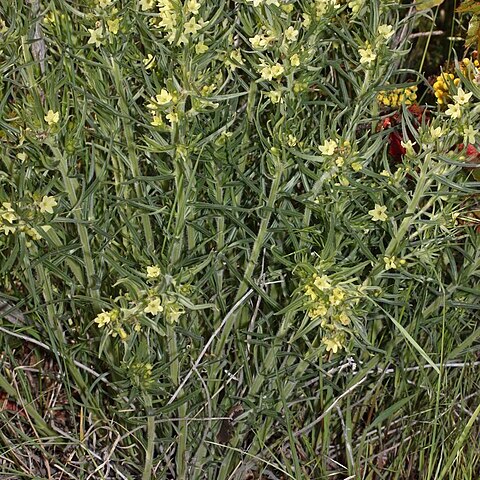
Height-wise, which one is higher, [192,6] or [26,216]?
[192,6]

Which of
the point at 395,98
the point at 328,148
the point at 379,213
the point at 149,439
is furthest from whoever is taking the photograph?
the point at 395,98

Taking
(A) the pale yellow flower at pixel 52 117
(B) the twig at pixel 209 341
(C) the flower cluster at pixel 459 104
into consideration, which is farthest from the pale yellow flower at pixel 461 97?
(A) the pale yellow flower at pixel 52 117

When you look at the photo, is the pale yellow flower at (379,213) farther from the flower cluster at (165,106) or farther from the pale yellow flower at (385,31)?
the flower cluster at (165,106)

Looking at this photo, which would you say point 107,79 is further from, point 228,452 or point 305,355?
point 228,452

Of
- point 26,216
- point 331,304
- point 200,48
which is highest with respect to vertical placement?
point 200,48

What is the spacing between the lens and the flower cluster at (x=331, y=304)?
171 cm

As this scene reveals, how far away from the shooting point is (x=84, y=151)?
1.91 meters

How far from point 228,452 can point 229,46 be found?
36.7 inches

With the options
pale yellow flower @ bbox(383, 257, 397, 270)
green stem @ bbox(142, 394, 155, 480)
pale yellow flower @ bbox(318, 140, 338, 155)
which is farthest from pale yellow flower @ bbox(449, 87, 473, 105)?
green stem @ bbox(142, 394, 155, 480)

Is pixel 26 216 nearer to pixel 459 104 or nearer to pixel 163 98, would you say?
pixel 163 98

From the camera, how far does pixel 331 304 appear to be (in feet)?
5.62

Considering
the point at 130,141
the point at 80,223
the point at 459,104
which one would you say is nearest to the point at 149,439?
the point at 80,223

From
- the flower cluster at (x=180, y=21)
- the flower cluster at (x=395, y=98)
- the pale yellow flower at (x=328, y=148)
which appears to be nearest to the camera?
the flower cluster at (x=180, y=21)

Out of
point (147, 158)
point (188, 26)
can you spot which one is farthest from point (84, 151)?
point (188, 26)
